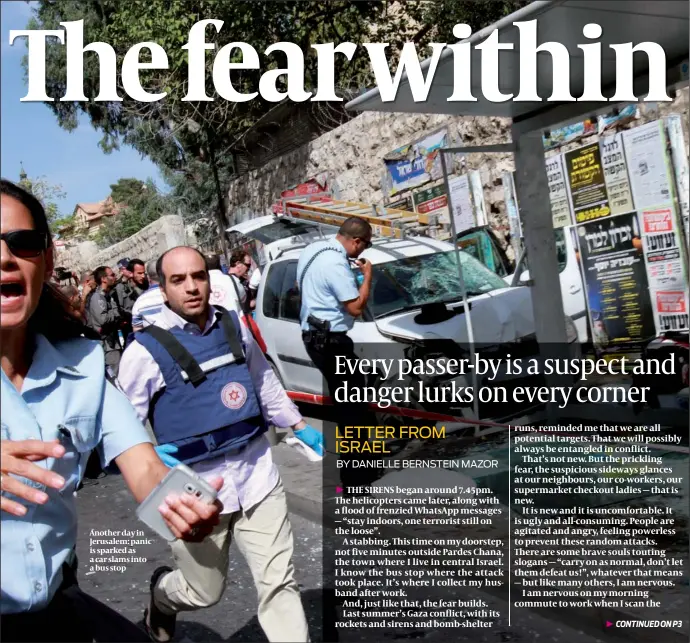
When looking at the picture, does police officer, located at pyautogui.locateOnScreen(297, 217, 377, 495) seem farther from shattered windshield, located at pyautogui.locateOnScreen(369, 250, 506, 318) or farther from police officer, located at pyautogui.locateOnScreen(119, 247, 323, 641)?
police officer, located at pyautogui.locateOnScreen(119, 247, 323, 641)

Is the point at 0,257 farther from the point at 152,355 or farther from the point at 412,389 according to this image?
the point at 412,389

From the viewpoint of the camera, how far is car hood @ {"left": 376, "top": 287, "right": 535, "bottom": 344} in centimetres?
679

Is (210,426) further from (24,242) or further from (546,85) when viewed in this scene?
(546,85)

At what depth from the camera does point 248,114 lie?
593cm

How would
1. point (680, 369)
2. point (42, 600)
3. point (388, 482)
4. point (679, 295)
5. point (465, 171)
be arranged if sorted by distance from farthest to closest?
point (465, 171)
point (679, 295)
point (680, 369)
point (388, 482)
point (42, 600)

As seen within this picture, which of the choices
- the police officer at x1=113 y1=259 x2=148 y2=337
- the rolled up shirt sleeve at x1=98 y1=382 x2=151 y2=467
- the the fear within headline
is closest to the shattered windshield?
the police officer at x1=113 y1=259 x2=148 y2=337

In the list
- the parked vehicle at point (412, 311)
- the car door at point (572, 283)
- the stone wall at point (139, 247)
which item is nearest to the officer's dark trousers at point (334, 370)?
the parked vehicle at point (412, 311)

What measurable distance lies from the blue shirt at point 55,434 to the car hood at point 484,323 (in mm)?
4998

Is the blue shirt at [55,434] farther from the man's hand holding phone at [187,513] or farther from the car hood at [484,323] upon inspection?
the car hood at [484,323]

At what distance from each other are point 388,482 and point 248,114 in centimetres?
248

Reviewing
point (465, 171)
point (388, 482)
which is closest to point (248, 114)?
point (388, 482)

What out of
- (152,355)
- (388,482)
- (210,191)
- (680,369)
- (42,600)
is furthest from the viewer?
(210,191)

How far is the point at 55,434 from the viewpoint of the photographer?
169 centimetres

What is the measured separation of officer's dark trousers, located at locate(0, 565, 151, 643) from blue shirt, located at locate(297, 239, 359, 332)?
3983 millimetres
